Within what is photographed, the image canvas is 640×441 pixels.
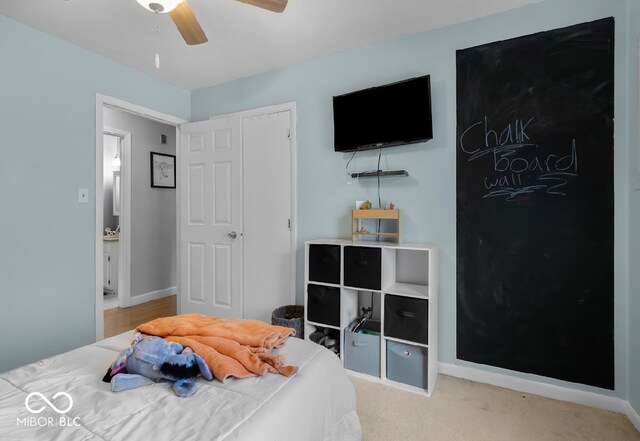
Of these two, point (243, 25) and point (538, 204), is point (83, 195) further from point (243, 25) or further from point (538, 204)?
point (538, 204)

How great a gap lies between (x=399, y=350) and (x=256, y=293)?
1438 millimetres

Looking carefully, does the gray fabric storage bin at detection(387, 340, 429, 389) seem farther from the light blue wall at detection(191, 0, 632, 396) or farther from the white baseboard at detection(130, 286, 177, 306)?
the white baseboard at detection(130, 286, 177, 306)

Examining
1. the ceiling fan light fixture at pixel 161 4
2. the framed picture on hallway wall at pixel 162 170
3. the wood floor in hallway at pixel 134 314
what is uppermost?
the ceiling fan light fixture at pixel 161 4

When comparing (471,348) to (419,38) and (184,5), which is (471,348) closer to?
(419,38)

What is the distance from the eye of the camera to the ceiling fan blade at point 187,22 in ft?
5.32

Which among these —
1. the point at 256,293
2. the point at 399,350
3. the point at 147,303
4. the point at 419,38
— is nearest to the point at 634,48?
the point at 419,38

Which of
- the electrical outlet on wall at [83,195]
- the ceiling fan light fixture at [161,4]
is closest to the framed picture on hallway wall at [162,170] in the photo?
the electrical outlet on wall at [83,195]

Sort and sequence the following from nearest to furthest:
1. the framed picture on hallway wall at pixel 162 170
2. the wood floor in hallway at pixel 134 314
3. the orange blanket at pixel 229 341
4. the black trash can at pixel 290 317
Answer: the orange blanket at pixel 229 341
the black trash can at pixel 290 317
the wood floor in hallway at pixel 134 314
the framed picture on hallway wall at pixel 162 170

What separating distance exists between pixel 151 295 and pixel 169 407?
3.77 metres

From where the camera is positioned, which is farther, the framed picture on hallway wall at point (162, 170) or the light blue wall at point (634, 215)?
the framed picture on hallway wall at point (162, 170)

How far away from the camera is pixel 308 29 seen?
91.2 inches

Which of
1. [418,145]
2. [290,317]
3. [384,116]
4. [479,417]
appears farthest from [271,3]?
[479,417]

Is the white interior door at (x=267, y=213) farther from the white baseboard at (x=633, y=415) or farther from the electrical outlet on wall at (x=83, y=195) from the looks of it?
the white baseboard at (x=633, y=415)

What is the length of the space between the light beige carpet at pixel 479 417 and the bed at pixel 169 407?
1.80 ft
